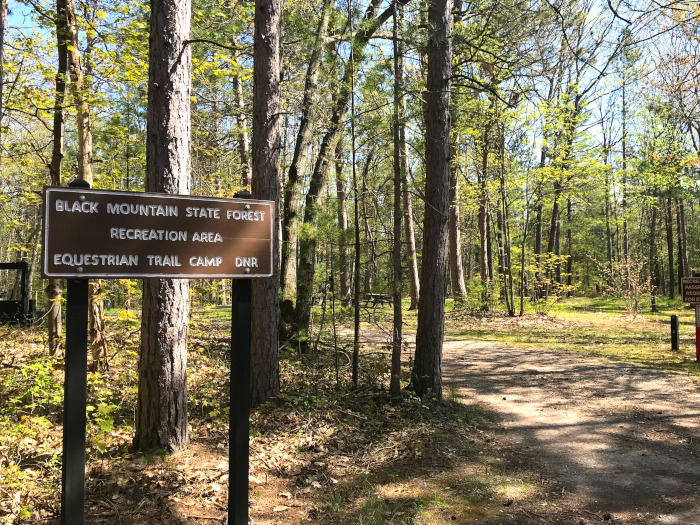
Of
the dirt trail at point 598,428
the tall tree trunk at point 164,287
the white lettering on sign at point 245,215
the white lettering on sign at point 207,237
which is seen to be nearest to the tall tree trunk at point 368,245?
the dirt trail at point 598,428

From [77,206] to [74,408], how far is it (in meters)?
1.06

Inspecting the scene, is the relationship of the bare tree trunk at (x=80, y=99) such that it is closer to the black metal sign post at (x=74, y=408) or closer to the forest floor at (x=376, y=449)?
the forest floor at (x=376, y=449)

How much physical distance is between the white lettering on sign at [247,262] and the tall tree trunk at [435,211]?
3.92m

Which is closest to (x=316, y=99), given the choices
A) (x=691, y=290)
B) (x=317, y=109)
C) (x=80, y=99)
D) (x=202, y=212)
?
(x=317, y=109)

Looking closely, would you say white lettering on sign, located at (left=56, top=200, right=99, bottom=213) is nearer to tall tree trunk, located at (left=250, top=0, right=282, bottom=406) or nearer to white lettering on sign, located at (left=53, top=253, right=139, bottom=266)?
white lettering on sign, located at (left=53, top=253, right=139, bottom=266)

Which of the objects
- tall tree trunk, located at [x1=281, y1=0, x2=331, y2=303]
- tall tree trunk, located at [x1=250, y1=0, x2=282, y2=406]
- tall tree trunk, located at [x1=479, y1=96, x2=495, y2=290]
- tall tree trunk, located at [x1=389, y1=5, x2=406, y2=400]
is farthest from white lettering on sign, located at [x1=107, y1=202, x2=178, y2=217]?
tall tree trunk, located at [x1=479, y1=96, x2=495, y2=290]

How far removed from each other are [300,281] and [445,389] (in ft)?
11.9

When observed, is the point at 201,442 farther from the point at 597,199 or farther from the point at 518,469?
the point at 597,199

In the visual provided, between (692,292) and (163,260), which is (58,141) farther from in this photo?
(692,292)

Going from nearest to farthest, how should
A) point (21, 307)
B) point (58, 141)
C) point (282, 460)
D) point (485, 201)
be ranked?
point (282, 460)
point (58, 141)
point (21, 307)
point (485, 201)

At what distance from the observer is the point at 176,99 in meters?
4.32

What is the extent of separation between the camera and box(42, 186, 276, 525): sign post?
2330 millimetres

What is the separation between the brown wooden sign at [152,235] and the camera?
2.35 meters

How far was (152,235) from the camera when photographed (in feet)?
8.53
